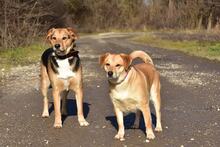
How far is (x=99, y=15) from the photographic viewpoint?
63469 millimetres

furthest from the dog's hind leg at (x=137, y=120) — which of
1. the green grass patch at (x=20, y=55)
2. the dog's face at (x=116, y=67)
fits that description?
the green grass patch at (x=20, y=55)

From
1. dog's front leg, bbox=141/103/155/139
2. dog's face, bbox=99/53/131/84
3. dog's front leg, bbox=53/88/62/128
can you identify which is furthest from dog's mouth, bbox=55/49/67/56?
dog's front leg, bbox=141/103/155/139

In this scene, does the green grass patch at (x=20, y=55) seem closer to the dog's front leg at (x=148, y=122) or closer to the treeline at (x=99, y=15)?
the treeline at (x=99, y=15)

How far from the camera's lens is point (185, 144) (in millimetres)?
6379

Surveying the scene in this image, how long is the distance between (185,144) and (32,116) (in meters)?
3.12

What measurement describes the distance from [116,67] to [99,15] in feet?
189

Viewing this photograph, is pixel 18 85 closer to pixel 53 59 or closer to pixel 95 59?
pixel 53 59

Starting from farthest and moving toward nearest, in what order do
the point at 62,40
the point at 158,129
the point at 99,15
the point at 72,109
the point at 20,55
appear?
the point at 99,15
the point at 20,55
the point at 72,109
the point at 62,40
the point at 158,129

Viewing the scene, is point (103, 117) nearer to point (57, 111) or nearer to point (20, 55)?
point (57, 111)

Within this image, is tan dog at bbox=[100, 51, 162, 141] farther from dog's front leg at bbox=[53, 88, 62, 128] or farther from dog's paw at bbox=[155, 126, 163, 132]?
dog's front leg at bbox=[53, 88, 62, 128]

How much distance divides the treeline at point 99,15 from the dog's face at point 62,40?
15.9m

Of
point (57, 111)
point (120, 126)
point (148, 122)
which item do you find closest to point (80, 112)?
point (57, 111)

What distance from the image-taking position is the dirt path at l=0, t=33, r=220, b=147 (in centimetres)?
662

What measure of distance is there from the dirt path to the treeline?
11266 mm
